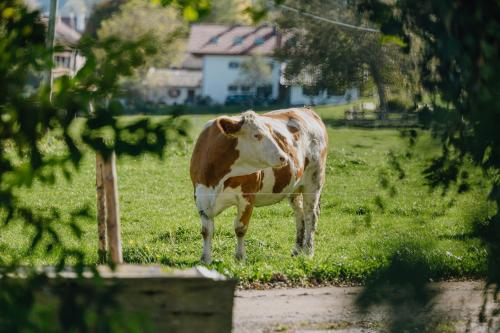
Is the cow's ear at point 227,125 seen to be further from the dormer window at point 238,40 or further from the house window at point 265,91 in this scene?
the dormer window at point 238,40

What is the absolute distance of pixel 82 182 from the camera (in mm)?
18750

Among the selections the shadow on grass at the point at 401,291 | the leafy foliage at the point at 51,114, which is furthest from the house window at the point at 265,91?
the shadow on grass at the point at 401,291

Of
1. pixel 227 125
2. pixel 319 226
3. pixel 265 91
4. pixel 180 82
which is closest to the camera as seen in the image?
pixel 227 125

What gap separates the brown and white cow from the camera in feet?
37.1

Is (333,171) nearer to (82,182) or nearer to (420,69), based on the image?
(82,182)

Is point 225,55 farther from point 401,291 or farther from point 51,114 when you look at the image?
point 401,291

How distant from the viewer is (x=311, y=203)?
1305 cm

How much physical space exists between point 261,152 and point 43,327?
815 cm

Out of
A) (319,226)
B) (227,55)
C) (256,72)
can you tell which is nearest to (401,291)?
(319,226)

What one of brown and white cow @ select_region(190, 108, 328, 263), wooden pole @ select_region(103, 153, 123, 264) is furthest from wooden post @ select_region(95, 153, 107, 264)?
brown and white cow @ select_region(190, 108, 328, 263)

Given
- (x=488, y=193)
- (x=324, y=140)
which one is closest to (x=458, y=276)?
(x=324, y=140)

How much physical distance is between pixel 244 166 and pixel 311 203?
6.51 ft

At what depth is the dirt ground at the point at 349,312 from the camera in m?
3.57

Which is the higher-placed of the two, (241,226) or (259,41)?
(259,41)
